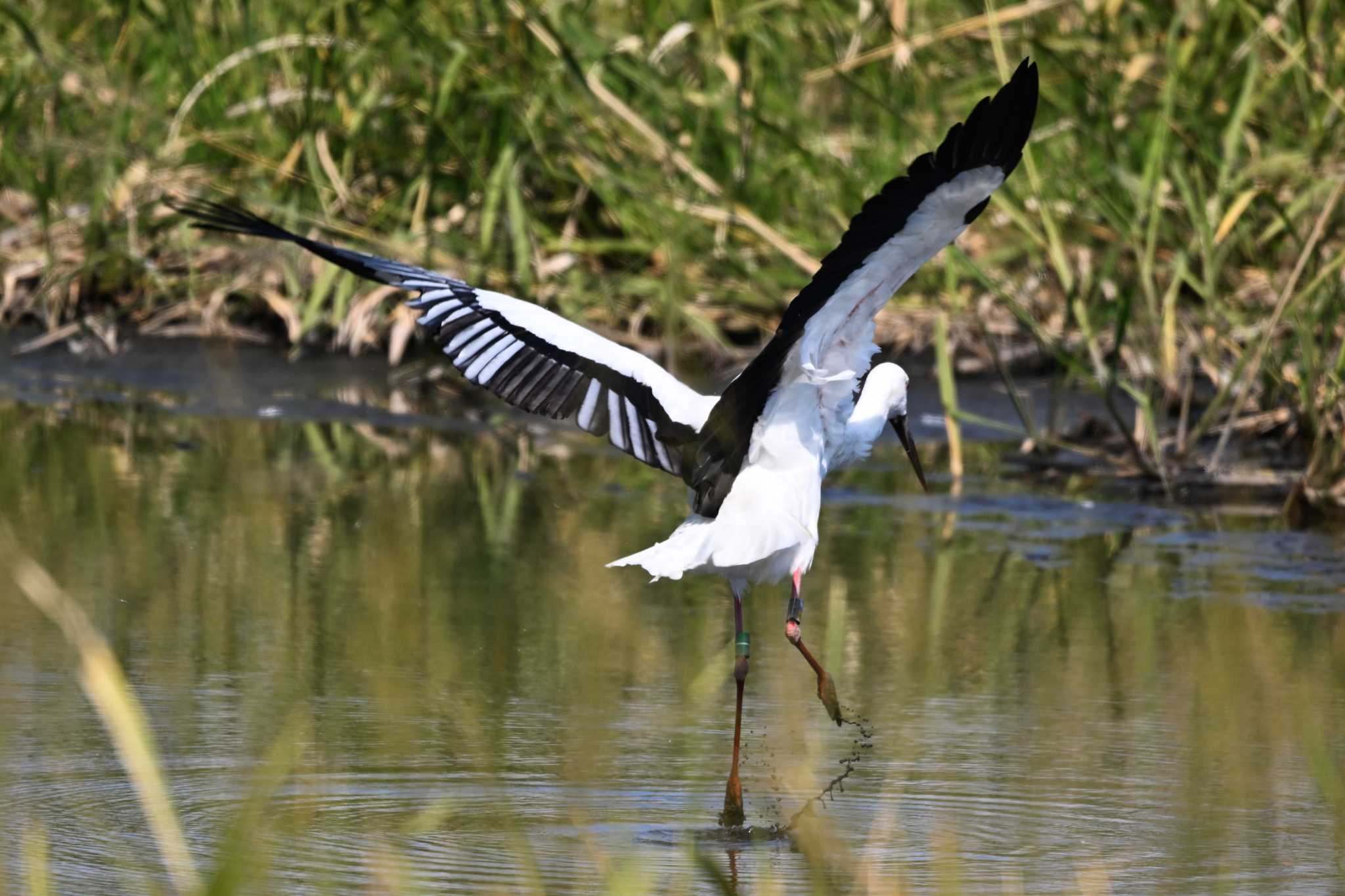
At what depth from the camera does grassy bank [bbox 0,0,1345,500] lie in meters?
8.91

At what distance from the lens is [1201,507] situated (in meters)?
7.45

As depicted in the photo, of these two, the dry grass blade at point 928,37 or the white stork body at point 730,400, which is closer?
the white stork body at point 730,400

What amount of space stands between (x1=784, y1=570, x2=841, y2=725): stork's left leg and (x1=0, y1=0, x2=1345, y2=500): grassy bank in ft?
11.6

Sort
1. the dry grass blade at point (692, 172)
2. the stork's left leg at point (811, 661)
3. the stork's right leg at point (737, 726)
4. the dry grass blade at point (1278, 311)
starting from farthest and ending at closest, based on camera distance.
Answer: the dry grass blade at point (692, 172)
the dry grass blade at point (1278, 311)
the stork's left leg at point (811, 661)
the stork's right leg at point (737, 726)

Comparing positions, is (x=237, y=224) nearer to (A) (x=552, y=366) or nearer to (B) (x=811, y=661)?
(A) (x=552, y=366)

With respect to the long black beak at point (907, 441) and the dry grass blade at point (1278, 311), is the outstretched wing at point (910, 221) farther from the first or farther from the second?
the dry grass blade at point (1278, 311)

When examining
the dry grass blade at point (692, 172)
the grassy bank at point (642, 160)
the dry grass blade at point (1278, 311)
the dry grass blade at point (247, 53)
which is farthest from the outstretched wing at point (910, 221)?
the dry grass blade at point (247, 53)

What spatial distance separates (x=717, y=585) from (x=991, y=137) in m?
2.95

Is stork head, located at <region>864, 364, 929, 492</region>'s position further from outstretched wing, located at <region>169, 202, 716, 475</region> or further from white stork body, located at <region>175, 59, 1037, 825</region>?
outstretched wing, located at <region>169, 202, 716, 475</region>

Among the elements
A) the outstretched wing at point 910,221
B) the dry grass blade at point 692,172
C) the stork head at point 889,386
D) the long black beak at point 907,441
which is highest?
the dry grass blade at point 692,172

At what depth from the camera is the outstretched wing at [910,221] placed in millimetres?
3803

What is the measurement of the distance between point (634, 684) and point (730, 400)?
2.56ft

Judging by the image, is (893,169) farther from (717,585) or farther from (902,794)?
(902,794)

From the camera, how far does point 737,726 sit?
457 centimetres
